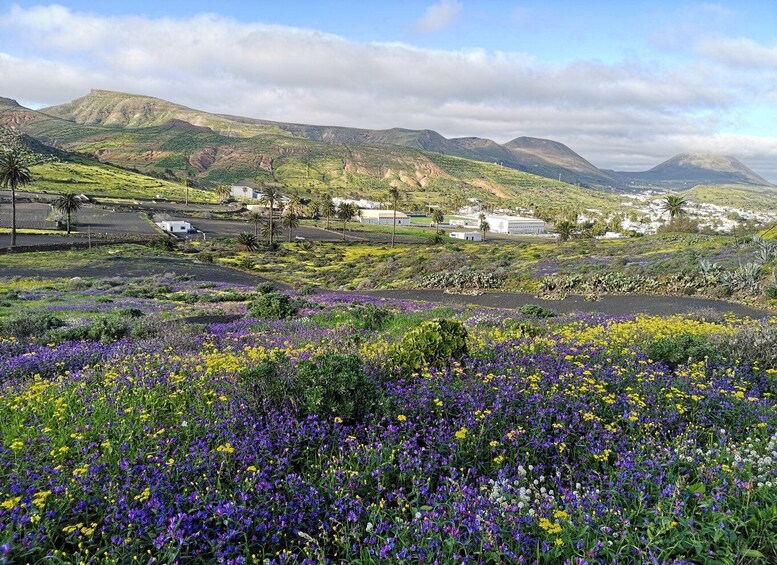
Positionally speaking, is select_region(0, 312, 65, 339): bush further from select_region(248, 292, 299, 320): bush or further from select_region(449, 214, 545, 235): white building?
select_region(449, 214, 545, 235): white building

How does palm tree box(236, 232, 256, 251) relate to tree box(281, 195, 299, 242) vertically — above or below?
below

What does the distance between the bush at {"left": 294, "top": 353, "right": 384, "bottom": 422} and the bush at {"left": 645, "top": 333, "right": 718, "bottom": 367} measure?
204 inches

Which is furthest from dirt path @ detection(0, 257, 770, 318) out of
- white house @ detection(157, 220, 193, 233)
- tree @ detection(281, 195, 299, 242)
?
white house @ detection(157, 220, 193, 233)

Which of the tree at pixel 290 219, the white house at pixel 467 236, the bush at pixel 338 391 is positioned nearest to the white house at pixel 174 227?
the tree at pixel 290 219

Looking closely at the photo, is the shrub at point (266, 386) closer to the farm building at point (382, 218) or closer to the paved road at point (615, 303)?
the paved road at point (615, 303)

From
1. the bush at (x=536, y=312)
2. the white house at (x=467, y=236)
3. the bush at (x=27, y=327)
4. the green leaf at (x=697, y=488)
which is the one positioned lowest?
the white house at (x=467, y=236)

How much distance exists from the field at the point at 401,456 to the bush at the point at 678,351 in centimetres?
4

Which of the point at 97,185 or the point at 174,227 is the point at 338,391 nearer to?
the point at 174,227

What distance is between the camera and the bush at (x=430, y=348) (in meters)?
7.10

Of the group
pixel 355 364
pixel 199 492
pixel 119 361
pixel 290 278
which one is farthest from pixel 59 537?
pixel 290 278

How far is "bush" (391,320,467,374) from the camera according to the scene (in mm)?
7102

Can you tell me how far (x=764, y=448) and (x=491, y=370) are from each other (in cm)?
325

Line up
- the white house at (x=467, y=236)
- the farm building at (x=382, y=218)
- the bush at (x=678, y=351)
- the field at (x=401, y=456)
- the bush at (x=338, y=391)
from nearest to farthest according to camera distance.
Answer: the field at (x=401, y=456) → the bush at (x=338, y=391) → the bush at (x=678, y=351) → the white house at (x=467, y=236) → the farm building at (x=382, y=218)

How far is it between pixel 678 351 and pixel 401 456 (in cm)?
595
